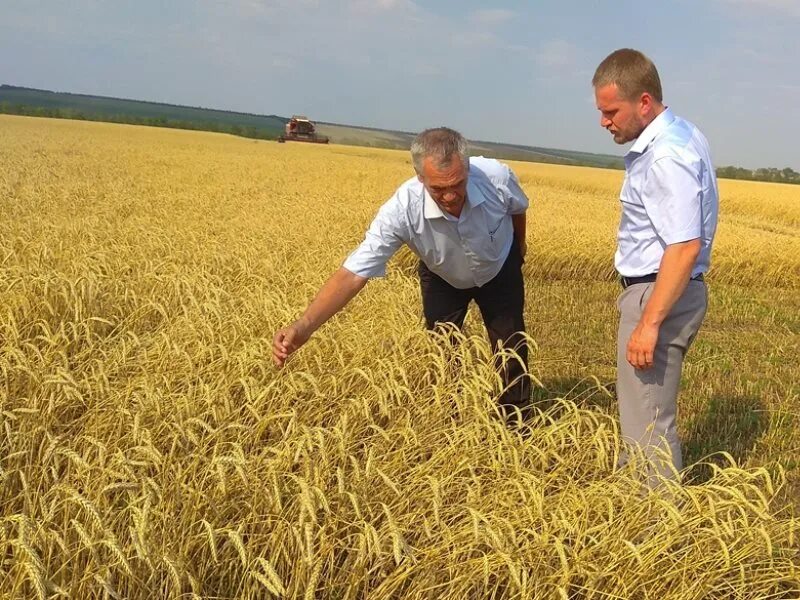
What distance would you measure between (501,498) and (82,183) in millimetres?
Answer: 12875

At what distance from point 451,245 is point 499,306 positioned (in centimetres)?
57

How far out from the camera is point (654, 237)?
271 cm

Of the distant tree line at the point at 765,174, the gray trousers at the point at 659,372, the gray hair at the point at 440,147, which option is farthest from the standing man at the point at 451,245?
the distant tree line at the point at 765,174

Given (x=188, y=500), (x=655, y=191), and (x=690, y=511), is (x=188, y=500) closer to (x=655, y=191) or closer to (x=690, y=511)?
(x=690, y=511)

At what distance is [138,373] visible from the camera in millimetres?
3221

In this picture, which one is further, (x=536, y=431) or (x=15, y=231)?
(x=15, y=231)

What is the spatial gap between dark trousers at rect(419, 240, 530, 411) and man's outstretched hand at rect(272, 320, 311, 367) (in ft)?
Answer: 3.44

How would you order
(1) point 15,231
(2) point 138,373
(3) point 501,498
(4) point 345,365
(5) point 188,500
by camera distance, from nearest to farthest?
(5) point 188,500 → (3) point 501,498 → (2) point 138,373 → (4) point 345,365 → (1) point 15,231

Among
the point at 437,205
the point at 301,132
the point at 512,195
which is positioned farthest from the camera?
the point at 301,132

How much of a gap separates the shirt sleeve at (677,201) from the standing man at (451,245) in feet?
2.60

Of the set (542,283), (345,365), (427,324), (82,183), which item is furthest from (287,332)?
(82,183)

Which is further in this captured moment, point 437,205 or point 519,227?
point 519,227

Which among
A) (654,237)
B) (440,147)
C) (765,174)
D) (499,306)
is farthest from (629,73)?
(765,174)

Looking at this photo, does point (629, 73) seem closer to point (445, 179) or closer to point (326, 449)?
point (445, 179)
